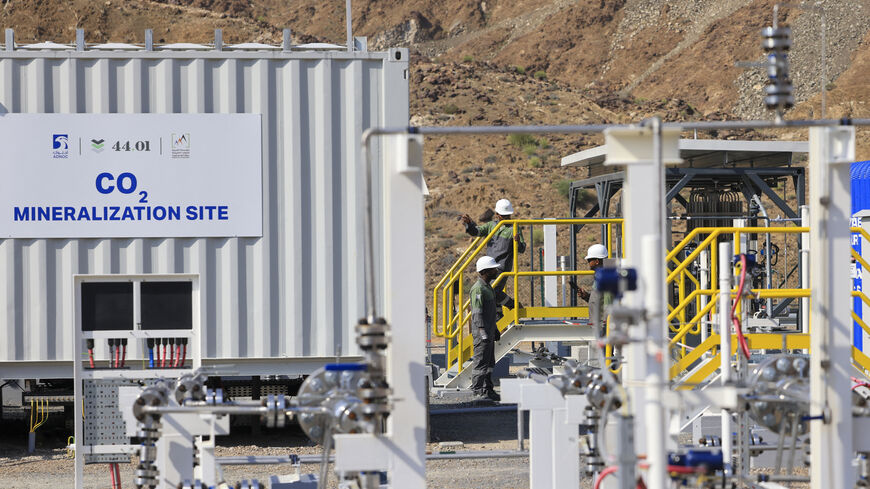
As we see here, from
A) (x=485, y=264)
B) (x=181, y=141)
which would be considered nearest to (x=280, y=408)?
(x=181, y=141)

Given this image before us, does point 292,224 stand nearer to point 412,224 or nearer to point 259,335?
point 259,335

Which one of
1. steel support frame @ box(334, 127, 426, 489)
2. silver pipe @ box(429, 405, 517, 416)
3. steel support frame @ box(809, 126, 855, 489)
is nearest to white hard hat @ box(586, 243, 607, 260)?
silver pipe @ box(429, 405, 517, 416)

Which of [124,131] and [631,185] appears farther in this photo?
[124,131]

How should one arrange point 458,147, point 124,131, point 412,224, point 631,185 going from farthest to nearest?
1. point 458,147
2. point 124,131
3. point 412,224
4. point 631,185

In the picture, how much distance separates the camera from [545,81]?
51875 mm

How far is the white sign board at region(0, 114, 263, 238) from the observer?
984 cm

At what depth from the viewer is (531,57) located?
58875 mm

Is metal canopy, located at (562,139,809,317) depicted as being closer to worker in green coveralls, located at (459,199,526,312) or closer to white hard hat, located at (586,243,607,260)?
white hard hat, located at (586,243,607,260)

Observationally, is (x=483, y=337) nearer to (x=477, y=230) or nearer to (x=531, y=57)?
(x=477, y=230)

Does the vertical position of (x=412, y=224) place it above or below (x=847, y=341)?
above

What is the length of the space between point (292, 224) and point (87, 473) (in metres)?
2.89

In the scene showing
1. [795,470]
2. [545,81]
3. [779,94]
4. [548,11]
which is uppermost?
[548,11]

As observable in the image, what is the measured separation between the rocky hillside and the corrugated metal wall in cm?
2558

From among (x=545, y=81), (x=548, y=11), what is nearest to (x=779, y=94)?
(x=545, y=81)
